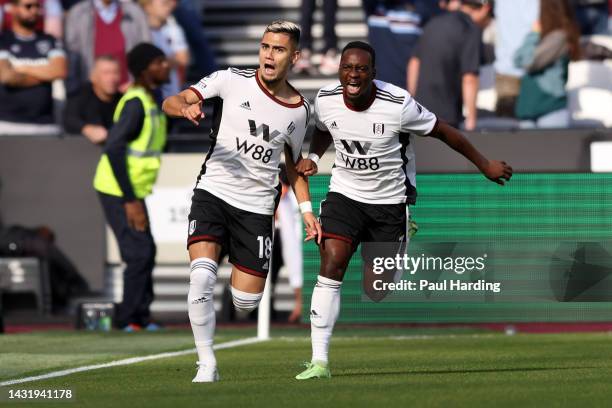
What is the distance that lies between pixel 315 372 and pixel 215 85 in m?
1.87

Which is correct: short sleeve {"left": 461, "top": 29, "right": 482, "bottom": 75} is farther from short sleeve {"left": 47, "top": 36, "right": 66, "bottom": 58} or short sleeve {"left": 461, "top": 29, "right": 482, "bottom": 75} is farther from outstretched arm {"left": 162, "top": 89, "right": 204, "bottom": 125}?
outstretched arm {"left": 162, "top": 89, "right": 204, "bottom": 125}

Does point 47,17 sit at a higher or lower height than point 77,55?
higher

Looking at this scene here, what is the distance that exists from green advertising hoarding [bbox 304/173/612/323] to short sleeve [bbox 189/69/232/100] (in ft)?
9.62

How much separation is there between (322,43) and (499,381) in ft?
34.6

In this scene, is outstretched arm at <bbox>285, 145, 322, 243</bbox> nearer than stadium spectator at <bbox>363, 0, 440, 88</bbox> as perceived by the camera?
Yes

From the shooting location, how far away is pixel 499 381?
9250mm

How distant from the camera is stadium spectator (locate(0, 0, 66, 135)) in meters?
18.1

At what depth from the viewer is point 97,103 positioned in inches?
693

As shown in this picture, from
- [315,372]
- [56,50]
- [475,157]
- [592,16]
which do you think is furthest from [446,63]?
[315,372]

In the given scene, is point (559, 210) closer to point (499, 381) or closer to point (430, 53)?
point (430, 53)

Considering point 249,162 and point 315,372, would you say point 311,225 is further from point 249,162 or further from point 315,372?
point 315,372

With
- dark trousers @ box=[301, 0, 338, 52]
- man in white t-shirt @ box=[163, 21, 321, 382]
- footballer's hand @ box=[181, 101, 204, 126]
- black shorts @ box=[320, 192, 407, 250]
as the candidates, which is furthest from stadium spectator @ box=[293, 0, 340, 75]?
footballer's hand @ box=[181, 101, 204, 126]

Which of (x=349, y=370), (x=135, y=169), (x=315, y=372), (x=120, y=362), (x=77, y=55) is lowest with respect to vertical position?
(x=120, y=362)

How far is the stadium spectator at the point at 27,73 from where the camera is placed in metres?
18.1
